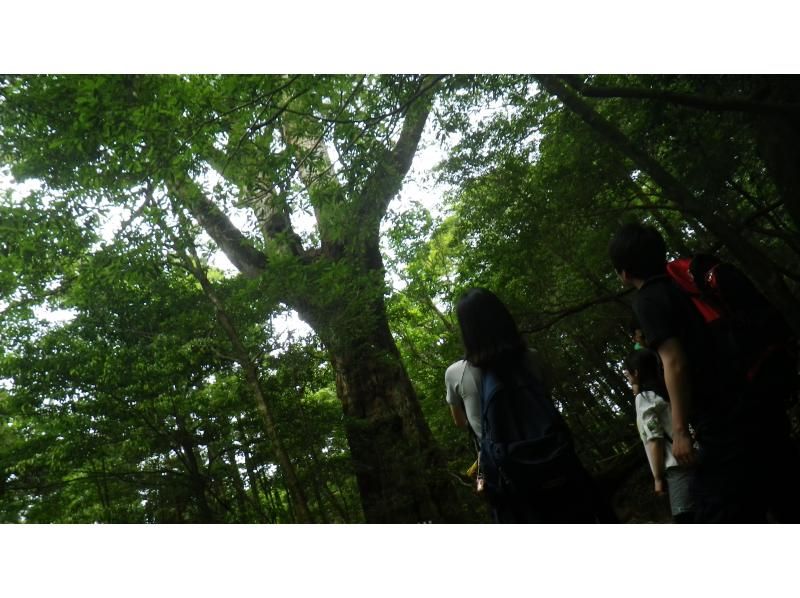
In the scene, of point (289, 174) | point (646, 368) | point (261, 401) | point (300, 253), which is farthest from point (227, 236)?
point (646, 368)

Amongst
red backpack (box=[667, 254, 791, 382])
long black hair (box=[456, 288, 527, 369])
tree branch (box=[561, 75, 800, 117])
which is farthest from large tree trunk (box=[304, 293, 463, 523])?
red backpack (box=[667, 254, 791, 382])

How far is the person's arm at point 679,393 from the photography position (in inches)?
52.2

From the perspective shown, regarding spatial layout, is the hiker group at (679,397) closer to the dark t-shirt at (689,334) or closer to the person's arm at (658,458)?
the dark t-shirt at (689,334)

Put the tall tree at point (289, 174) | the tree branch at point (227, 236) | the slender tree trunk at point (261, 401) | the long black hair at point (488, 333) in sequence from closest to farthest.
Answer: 1. the long black hair at point (488, 333)
2. the tall tree at point (289, 174)
3. the slender tree trunk at point (261, 401)
4. the tree branch at point (227, 236)

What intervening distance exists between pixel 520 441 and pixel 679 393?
1.36 ft

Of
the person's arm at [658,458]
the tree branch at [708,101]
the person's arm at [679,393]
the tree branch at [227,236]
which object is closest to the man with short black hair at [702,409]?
the person's arm at [679,393]

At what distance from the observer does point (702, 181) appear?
3115 millimetres

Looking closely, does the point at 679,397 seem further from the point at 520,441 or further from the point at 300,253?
the point at 300,253

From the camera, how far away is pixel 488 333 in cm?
154

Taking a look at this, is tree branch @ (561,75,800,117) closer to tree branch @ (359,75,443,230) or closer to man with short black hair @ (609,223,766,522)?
tree branch @ (359,75,443,230)

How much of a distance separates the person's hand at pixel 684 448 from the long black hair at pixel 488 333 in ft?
1.45
